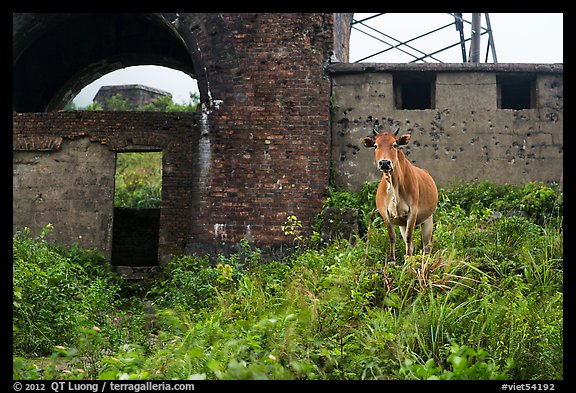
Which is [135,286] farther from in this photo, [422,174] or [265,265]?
[422,174]

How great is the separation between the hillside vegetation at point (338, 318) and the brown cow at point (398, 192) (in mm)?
499

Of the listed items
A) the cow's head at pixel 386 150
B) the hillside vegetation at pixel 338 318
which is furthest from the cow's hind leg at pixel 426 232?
the cow's head at pixel 386 150

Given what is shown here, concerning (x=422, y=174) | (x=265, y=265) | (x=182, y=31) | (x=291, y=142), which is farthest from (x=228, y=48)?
(x=422, y=174)

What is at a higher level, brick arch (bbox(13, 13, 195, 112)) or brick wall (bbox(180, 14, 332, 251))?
brick arch (bbox(13, 13, 195, 112))

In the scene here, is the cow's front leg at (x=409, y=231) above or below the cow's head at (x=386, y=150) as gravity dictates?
below

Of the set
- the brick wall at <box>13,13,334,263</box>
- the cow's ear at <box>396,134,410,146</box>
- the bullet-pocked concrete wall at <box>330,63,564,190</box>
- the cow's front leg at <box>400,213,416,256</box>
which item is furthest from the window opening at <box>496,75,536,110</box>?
the cow's front leg at <box>400,213,416,256</box>

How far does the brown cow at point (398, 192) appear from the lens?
7.59m

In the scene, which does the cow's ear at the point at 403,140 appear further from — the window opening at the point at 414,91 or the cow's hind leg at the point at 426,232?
the window opening at the point at 414,91

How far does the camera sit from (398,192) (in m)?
7.94

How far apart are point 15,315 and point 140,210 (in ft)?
31.8

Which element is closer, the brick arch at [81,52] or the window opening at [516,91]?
the window opening at [516,91]

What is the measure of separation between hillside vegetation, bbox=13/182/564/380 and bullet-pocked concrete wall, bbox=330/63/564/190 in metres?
1.91

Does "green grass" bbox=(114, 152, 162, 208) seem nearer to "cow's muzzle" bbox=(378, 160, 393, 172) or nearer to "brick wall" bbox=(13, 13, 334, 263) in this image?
"brick wall" bbox=(13, 13, 334, 263)

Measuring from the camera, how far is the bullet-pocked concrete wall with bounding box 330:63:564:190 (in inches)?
486
